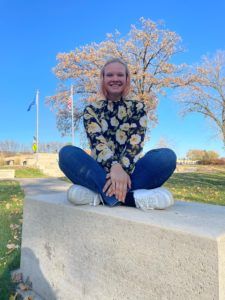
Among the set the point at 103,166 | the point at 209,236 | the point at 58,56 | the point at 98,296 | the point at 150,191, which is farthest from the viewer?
the point at 58,56

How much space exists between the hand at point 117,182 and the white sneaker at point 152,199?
9 cm

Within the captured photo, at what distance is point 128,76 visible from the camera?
2.35 m

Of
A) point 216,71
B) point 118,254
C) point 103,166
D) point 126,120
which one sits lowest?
point 118,254

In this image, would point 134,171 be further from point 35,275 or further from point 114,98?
point 35,275

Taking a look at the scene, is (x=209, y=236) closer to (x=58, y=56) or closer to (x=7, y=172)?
(x=7, y=172)

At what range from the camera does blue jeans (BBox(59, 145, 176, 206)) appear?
6.41 ft

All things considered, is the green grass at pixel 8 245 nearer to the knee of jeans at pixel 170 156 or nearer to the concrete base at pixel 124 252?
the concrete base at pixel 124 252

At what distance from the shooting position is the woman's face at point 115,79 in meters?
2.27

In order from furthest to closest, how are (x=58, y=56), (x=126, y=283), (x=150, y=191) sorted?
(x=58, y=56)
(x=150, y=191)
(x=126, y=283)

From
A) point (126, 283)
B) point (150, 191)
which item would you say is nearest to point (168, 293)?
point (126, 283)

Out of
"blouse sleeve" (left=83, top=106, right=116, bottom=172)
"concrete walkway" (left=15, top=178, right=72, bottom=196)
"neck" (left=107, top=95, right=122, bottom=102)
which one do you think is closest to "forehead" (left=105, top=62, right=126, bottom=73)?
"neck" (left=107, top=95, right=122, bottom=102)

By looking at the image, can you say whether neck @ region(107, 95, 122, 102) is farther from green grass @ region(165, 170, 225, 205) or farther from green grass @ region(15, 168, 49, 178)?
green grass @ region(15, 168, 49, 178)

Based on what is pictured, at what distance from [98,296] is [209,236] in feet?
2.70

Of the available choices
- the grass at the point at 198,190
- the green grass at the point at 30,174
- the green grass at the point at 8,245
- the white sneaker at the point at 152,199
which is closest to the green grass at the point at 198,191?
the grass at the point at 198,190
